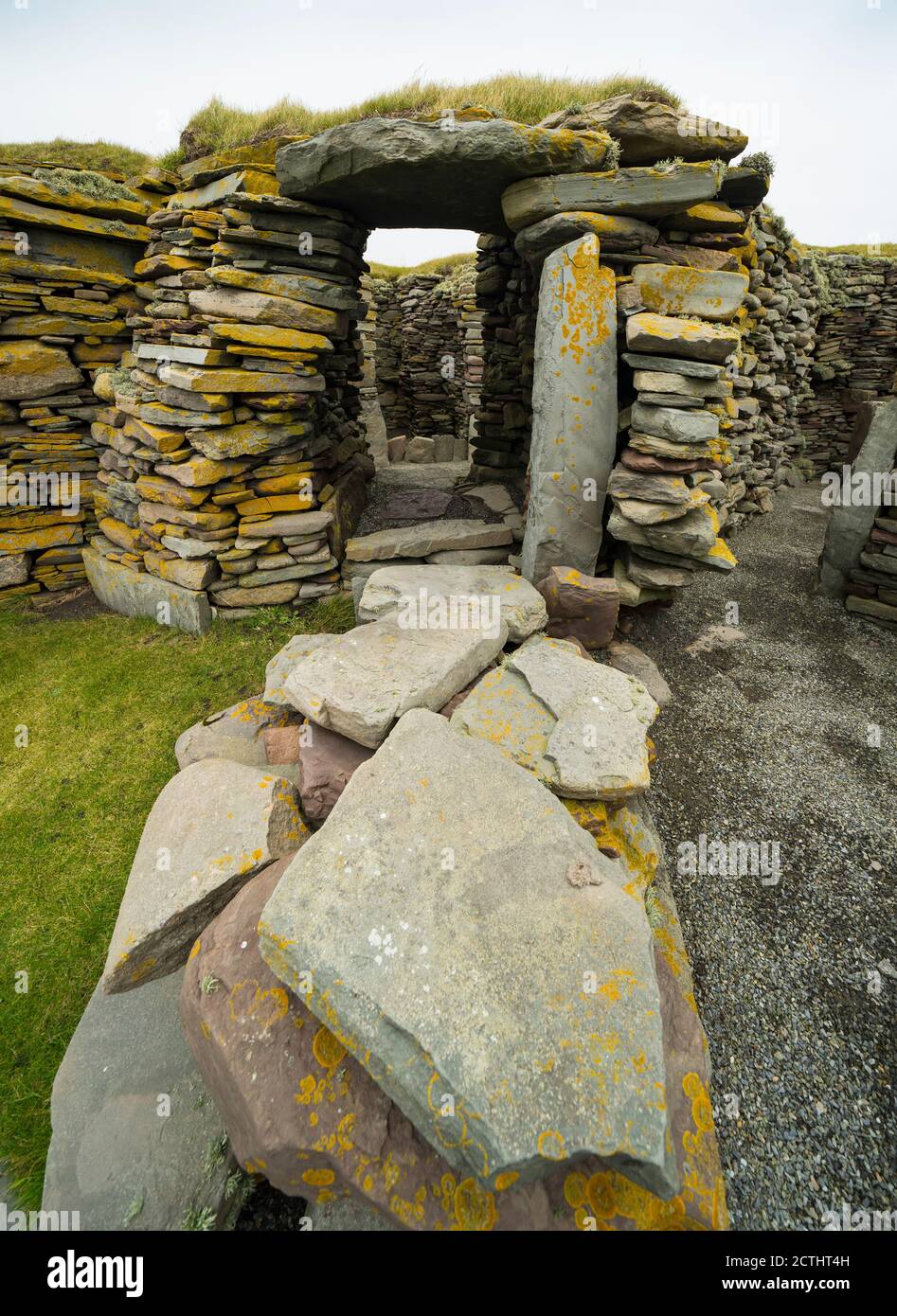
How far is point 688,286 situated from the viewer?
17.0 ft

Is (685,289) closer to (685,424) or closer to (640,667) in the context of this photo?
(685,424)

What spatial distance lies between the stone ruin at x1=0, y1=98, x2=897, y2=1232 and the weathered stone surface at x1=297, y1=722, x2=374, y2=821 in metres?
0.02

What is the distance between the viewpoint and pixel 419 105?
19.4 feet

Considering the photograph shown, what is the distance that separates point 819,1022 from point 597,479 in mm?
4338

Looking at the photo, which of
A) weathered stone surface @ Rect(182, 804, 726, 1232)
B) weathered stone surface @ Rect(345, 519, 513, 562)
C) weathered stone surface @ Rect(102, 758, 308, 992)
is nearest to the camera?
weathered stone surface @ Rect(182, 804, 726, 1232)

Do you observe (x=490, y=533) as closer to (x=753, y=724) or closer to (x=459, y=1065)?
(x=753, y=724)

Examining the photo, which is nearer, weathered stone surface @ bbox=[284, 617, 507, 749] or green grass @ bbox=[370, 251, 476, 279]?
weathered stone surface @ bbox=[284, 617, 507, 749]

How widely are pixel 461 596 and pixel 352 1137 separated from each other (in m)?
3.51

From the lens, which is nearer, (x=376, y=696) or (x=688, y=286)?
(x=376, y=696)

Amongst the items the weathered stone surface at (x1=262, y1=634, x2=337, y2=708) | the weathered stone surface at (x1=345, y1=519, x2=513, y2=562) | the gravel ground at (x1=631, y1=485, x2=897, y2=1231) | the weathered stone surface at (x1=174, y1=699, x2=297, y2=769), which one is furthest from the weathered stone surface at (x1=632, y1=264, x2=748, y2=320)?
the weathered stone surface at (x1=174, y1=699, x2=297, y2=769)

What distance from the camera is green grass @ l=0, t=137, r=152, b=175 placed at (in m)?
6.91

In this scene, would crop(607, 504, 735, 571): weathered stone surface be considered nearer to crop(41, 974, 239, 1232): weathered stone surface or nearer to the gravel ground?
the gravel ground

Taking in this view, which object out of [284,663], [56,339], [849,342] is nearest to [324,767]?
[284,663]
